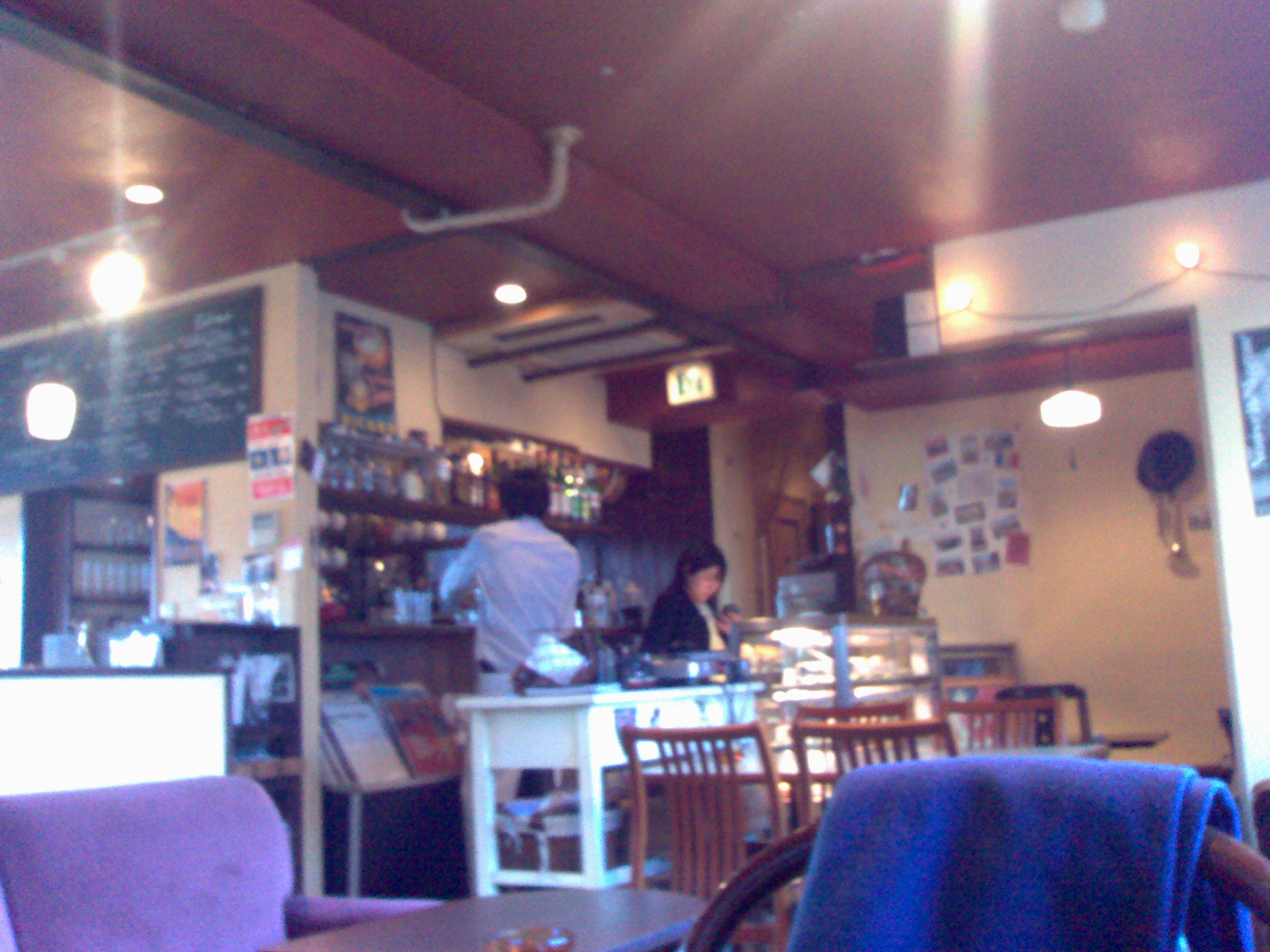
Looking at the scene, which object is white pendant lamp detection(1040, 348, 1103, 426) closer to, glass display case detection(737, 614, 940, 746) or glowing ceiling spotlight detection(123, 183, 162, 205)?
glass display case detection(737, 614, 940, 746)

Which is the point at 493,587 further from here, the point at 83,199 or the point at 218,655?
the point at 83,199

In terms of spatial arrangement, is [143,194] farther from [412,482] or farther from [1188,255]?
[1188,255]

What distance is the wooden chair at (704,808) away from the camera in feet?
11.5

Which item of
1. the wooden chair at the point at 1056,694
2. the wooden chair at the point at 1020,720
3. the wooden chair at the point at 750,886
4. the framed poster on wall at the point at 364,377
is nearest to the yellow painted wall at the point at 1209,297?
the wooden chair at the point at 1056,694

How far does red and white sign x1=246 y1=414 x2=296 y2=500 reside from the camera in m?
5.41

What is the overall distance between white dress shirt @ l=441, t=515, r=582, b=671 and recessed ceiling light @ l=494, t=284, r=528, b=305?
4.50 ft

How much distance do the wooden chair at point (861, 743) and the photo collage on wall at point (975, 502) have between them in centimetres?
463

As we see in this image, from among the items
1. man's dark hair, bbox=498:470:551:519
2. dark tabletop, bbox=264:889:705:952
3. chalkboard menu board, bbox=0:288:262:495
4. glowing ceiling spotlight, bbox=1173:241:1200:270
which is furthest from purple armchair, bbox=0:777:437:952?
glowing ceiling spotlight, bbox=1173:241:1200:270

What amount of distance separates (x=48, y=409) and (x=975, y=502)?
18.2 feet

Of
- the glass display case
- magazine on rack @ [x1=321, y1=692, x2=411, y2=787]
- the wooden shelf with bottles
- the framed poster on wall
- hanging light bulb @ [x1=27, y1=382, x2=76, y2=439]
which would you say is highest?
the framed poster on wall

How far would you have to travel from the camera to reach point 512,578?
5035mm

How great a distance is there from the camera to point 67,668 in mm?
3156

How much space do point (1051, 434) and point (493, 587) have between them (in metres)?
4.48

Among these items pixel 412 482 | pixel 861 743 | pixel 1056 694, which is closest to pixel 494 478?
pixel 412 482
